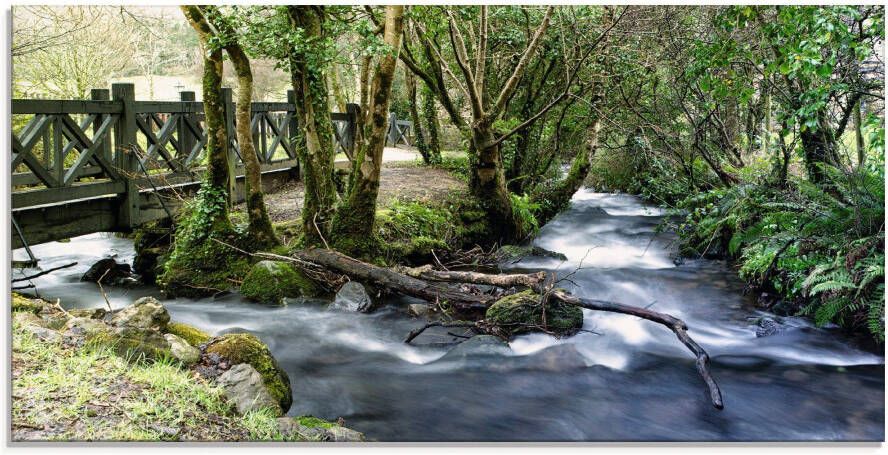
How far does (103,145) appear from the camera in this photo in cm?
602

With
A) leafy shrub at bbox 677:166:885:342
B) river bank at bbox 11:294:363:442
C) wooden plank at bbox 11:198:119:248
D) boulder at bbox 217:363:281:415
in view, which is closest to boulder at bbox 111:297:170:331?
river bank at bbox 11:294:363:442

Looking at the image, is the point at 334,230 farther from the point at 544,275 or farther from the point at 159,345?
the point at 159,345

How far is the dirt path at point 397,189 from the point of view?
26.3 feet

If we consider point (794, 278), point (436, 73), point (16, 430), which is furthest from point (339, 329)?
point (436, 73)

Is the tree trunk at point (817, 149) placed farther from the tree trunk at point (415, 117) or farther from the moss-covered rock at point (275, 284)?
the tree trunk at point (415, 117)

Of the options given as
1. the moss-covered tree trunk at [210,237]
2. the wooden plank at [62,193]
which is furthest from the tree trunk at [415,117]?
the wooden plank at [62,193]

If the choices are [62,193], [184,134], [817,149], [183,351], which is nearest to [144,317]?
[183,351]

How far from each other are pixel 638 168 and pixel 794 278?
18.2 ft

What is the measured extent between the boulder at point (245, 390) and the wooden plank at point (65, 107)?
2663mm

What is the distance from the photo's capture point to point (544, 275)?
5.38 m

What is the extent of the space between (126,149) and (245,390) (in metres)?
3.48

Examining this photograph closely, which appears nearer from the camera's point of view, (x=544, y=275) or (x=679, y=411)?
(x=679, y=411)

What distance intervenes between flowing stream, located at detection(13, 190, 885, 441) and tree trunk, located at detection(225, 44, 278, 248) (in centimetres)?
73

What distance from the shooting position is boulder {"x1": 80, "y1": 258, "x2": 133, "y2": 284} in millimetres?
6633
